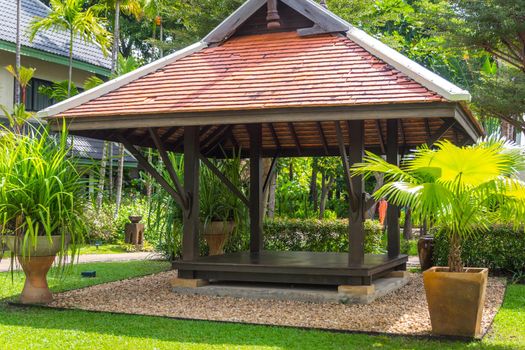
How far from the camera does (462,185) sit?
6910mm

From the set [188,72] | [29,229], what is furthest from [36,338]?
[188,72]

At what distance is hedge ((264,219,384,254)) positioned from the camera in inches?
559

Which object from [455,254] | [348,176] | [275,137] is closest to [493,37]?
[275,137]

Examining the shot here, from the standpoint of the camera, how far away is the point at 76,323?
788 centimetres

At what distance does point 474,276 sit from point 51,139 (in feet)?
18.1

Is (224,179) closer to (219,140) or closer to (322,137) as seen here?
(219,140)

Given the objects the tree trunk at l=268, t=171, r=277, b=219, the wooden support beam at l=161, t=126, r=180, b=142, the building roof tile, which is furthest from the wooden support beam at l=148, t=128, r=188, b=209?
the building roof tile

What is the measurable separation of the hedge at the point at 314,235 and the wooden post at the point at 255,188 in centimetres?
191

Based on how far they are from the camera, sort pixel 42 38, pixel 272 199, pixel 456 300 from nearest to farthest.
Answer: pixel 456 300, pixel 272 199, pixel 42 38

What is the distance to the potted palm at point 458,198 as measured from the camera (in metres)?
6.81

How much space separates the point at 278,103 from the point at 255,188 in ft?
13.0

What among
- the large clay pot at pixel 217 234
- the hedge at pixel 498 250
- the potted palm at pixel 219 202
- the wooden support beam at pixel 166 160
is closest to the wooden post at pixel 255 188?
the potted palm at pixel 219 202

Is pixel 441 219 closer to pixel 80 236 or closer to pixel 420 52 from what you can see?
pixel 80 236

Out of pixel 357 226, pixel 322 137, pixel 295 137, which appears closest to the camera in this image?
pixel 357 226
